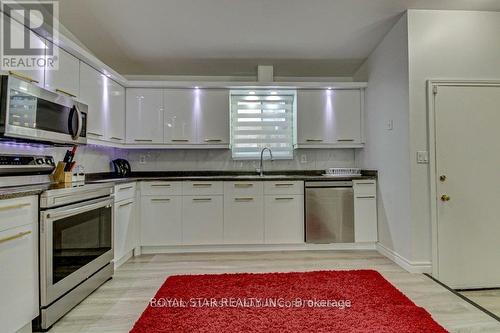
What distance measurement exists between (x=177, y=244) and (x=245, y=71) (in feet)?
8.37

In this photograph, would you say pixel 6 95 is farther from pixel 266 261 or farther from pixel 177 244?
pixel 266 261

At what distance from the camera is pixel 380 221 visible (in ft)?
10.8

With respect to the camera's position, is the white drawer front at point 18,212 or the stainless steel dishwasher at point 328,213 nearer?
the white drawer front at point 18,212

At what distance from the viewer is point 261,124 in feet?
13.0

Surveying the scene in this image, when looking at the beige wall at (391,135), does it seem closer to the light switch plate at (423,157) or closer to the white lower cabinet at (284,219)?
the light switch plate at (423,157)

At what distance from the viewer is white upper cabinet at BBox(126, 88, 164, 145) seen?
3.63 m

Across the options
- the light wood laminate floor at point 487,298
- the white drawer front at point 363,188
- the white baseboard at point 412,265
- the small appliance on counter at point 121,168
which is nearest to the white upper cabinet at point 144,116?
the small appliance on counter at point 121,168

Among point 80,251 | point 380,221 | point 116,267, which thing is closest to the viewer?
point 80,251

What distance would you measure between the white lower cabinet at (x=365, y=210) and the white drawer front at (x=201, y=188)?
1710mm

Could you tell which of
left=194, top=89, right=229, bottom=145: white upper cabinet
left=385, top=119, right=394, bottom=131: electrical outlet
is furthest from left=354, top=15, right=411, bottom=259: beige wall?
left=194, top=89, right=229, bottom=145: white upper cabinet

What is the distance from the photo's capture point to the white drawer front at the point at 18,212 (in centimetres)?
146


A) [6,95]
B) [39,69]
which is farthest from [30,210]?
[39,69]

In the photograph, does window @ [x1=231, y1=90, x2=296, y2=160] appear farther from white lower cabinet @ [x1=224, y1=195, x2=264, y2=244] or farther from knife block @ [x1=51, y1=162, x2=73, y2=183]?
knife block @ [x1=51, y1=162, x2=73, y2=183]

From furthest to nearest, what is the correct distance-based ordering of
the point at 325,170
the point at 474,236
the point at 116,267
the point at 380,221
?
the point at 325,170, the point at 380,221, the point at 116,267, the point at 474,236
